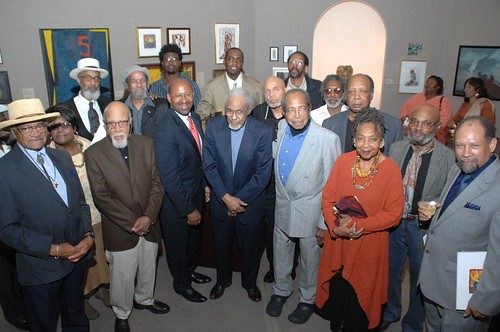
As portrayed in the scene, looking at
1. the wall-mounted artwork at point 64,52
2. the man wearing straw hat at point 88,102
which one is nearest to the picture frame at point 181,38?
the wall-mounted artwork at point 64,52

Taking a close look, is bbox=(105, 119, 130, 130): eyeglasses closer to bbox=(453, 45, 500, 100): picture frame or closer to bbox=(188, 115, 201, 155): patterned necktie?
bbox=(188, 115, 201, 155): patterned necktie

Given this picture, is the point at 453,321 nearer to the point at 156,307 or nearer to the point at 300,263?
the point at 300,263

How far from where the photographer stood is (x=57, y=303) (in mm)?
2824

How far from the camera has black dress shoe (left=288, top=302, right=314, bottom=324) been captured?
3.49m

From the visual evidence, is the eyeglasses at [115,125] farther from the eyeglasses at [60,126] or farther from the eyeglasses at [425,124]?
the eyeglasses at [425,124]

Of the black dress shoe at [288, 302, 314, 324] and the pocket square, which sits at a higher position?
the pocket square

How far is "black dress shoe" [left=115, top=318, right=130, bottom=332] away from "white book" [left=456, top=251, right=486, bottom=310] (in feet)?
8.78

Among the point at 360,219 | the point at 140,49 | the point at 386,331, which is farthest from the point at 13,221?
the point at 140,49

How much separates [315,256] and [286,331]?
0.73 meters

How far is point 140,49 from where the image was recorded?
6.00 meters

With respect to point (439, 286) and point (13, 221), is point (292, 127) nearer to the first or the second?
point (439, 286)

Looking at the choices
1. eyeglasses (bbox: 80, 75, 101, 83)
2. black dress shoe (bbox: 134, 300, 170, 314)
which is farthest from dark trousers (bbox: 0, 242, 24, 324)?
eyeglasses (bbox: 80, 75, 101, 83)

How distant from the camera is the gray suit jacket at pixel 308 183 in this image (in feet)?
10.3

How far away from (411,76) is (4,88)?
7.91 metres
